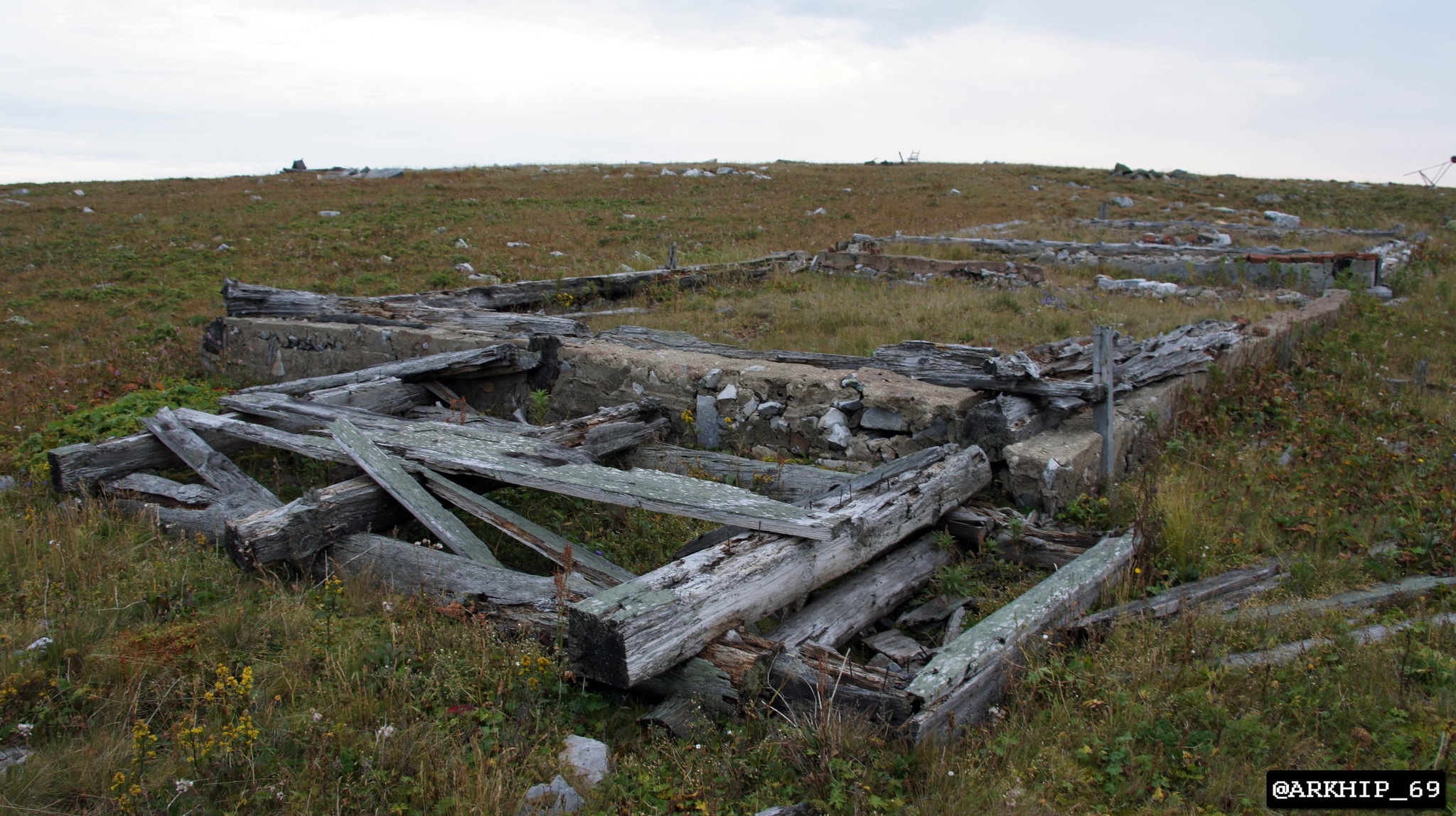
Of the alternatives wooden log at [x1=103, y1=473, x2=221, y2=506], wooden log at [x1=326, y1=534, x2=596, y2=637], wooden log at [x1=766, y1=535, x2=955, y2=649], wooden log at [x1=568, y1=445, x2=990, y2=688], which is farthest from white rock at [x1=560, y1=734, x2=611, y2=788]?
wooden log at [x1=103, y1=473, x2=221, y2=506]

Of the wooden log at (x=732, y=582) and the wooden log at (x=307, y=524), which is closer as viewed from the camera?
the wooden log at (x=732, y=582)

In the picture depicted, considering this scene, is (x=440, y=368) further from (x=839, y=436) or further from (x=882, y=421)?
(x=882, y=421)

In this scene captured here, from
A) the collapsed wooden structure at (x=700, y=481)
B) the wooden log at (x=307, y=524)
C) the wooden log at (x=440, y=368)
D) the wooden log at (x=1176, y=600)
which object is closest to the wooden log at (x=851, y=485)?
the collapsed wooden structure at (x=700, y=481)

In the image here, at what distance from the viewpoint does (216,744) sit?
2.83 metres

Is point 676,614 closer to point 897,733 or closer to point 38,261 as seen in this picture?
point 897,733

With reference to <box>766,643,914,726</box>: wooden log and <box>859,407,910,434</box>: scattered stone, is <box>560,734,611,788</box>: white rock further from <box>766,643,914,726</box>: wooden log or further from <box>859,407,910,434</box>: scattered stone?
<box>859,407,910,434</box>: scattered stone

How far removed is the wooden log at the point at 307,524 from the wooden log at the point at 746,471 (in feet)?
5.93

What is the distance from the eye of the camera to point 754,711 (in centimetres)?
309

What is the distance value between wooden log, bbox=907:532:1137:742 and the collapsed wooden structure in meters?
0.01

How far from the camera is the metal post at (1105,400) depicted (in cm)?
532

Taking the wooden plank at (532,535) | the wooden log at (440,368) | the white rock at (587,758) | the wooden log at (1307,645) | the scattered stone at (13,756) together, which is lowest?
the white rock at (587,758)

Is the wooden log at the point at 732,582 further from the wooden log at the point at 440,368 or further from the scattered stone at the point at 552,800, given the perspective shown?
the wooden log at the point at 440,368

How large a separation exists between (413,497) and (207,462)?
198 centimetres

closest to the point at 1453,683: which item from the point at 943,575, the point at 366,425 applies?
the point at 943,575
